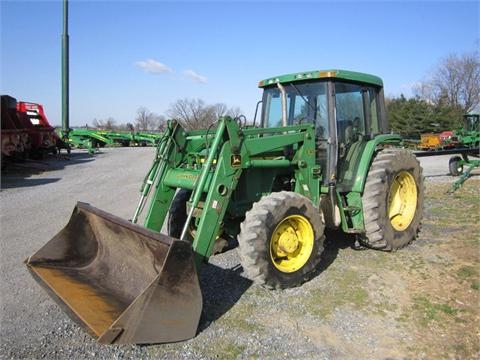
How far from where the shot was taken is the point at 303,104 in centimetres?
557

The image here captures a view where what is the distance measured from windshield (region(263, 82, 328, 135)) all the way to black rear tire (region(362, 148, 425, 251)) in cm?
94

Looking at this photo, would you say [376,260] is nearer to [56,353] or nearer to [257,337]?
[257,337]

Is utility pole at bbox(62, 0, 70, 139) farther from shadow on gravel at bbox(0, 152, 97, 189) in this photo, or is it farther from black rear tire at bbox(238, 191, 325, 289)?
black rear tire at bbox(238, 191, 325, 289)

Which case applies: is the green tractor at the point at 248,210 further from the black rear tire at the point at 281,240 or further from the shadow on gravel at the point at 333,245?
the shadow on gravel at the point at 333,245

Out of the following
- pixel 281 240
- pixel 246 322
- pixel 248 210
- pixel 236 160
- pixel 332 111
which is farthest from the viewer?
pixel 332 111

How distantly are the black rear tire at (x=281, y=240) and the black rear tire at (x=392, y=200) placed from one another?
96 cm

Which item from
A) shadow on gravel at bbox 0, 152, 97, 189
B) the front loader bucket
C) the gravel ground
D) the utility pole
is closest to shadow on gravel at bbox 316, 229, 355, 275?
the gravel ground

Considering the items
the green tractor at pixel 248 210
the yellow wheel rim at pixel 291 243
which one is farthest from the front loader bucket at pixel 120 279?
the yellow wheel rim at pixel 291 243

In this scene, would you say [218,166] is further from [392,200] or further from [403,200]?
[403,200]

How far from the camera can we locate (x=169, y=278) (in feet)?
10.9

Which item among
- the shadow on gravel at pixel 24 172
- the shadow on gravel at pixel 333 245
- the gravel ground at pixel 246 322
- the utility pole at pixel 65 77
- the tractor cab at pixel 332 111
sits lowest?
the gravel ground at pixel 246 322

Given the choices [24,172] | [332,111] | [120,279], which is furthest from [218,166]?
[24,172]

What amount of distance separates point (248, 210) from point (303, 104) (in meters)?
1.59

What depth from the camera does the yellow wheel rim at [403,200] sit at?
6105 millimetres
